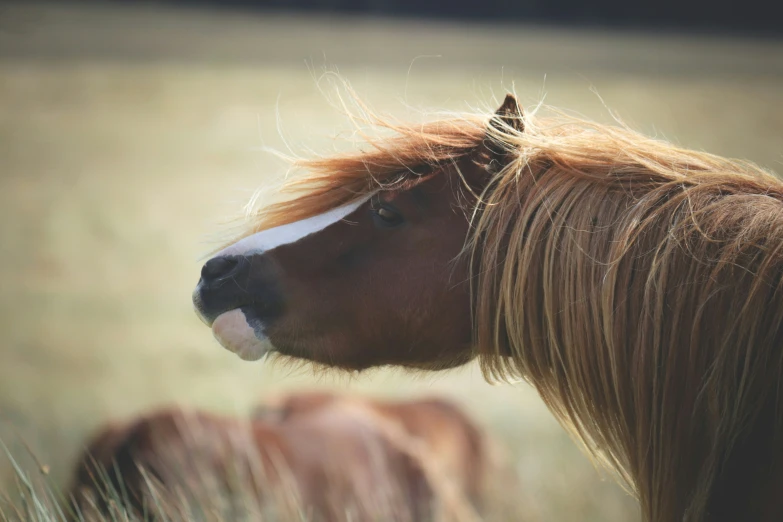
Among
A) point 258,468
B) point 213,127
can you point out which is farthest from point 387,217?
point 213,127

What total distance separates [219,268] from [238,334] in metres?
0.18

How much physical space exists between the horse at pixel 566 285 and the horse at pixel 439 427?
7.25ft

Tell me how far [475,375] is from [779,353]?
19.5ft

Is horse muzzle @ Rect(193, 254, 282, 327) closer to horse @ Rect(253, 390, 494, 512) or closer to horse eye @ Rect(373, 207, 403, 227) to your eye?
horse eye @ Rect(373, 207, 403, 227)

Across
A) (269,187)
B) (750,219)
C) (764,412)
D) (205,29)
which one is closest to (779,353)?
(764,412)

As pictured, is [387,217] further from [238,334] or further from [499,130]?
[238,334]

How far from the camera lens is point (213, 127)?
15.9 metres

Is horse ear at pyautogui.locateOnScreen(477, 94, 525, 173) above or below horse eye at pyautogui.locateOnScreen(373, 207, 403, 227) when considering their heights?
above

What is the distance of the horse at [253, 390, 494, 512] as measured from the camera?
13.6 ft

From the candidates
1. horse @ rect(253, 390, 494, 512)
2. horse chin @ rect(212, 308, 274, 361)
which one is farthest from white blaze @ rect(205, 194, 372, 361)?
horse @ rect(253, 390, 494, 512)

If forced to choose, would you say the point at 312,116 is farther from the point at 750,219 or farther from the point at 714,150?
the point at 750,219

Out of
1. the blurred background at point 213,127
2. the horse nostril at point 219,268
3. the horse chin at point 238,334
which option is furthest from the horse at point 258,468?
the horse nostril at point 219,268

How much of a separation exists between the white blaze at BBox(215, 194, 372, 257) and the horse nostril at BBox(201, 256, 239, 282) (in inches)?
0.7

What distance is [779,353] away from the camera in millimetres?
1585
